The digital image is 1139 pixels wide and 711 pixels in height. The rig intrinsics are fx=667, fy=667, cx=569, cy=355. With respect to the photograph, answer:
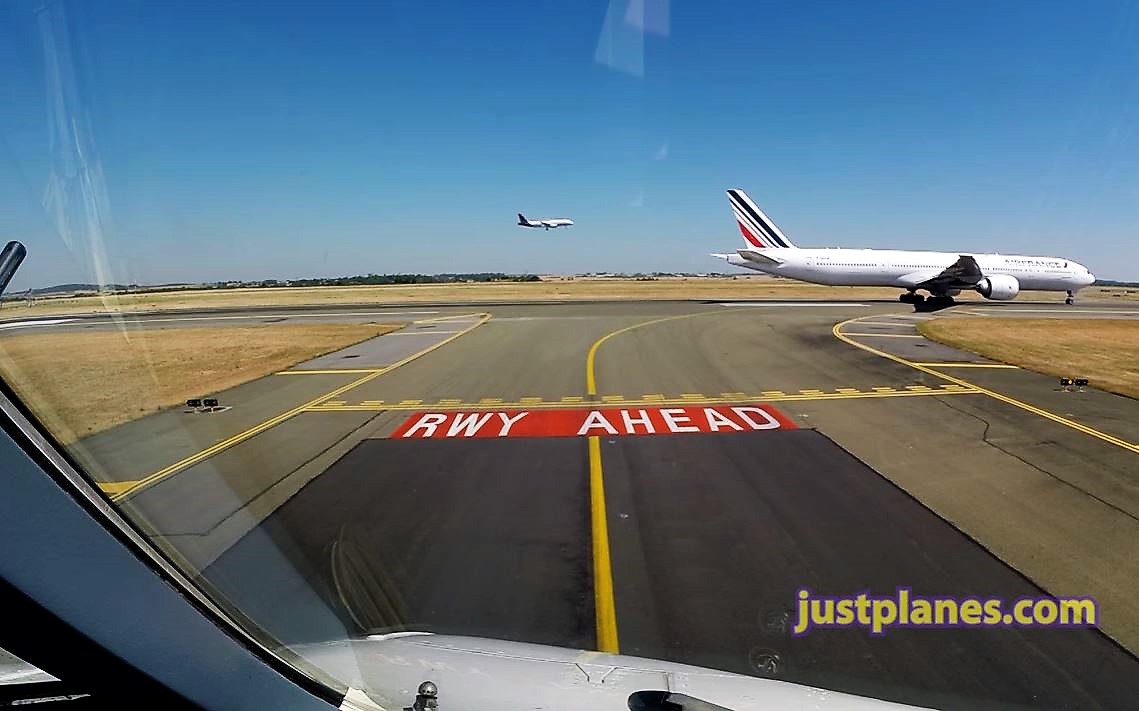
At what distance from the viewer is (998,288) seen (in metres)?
33.4

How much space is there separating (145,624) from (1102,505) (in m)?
7.74

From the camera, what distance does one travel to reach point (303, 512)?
6.17 m

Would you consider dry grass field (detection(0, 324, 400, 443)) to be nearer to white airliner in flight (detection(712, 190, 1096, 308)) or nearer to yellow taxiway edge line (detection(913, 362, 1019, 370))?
yellow taxiway edge line (detection(913, 362, 1019, 370))

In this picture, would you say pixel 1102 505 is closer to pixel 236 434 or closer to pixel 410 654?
pixel 410 654

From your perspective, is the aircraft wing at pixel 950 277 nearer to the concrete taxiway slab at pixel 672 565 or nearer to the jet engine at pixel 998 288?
the jet engine at pixel 998 288

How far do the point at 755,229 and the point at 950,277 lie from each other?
1044cm

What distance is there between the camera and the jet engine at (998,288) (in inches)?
1313

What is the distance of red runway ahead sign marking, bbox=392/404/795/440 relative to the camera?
9.38 metres

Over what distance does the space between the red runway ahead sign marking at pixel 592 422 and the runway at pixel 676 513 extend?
67 mm

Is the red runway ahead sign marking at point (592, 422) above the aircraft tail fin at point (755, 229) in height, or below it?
below

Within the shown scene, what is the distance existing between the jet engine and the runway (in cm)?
2435

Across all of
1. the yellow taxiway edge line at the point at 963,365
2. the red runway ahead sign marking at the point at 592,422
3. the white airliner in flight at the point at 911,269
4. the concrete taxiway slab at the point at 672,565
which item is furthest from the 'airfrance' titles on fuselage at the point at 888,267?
the concrete taxiway slab at the point at 672,565

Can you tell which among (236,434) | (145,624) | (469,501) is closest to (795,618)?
(469,501)

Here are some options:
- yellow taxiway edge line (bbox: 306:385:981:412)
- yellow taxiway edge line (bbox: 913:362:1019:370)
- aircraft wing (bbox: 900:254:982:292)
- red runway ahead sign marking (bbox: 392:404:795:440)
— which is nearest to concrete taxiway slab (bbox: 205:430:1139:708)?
red runway ahead sign marking (bbox: 392:404:795:440)
